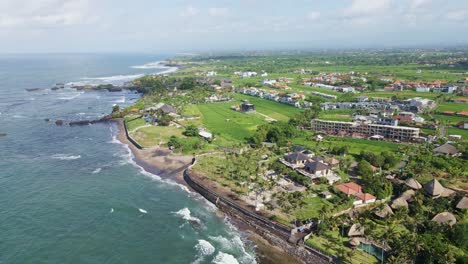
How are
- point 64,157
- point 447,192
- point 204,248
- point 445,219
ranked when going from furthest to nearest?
point 64,157 < point 447,192 < point 445,219 < point 204,248

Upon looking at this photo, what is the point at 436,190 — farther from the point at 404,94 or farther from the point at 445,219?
the point at 404,94

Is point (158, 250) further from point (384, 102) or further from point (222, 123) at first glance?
point (384, 102)

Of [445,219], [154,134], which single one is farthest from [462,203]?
[154,134]

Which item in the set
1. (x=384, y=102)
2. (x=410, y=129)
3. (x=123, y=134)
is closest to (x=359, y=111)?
(x=384, y=102)

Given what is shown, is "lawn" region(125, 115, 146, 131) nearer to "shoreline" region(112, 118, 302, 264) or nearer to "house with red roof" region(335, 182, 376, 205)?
"shoreline" region(112, 118, 302, 264)

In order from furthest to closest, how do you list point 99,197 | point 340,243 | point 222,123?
point 222,123 < point 99,197 < point 340,243

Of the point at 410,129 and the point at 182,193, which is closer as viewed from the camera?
the point at 182,193

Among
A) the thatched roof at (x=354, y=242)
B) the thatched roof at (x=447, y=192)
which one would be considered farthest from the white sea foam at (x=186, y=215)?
the thatched roof at (x=447, y=192)
